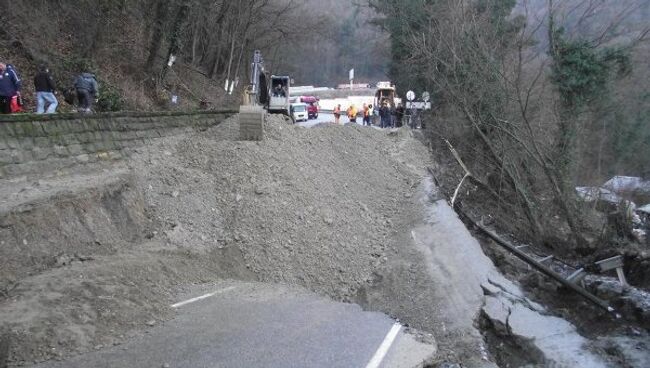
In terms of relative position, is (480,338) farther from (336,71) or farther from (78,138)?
(336,71)

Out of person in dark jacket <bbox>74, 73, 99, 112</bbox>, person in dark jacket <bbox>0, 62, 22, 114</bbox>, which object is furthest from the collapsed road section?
person in dark jacket <bbox>0, 62, 22, 114</bbox>

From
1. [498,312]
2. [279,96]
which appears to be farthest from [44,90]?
[279,96]

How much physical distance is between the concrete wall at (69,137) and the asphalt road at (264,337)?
12.2ft

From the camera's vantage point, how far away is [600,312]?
10.5 m

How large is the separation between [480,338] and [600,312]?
3877 millimetres

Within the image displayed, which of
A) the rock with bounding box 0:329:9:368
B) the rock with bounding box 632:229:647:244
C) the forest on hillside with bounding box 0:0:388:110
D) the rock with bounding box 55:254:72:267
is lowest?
the rock with bounding box 632:229:647:244

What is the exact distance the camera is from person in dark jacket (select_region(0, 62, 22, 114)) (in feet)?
35.4

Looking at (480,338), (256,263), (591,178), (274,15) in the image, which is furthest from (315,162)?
(274,15)

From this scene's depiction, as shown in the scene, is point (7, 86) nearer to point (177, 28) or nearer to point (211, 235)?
point (211, 235)

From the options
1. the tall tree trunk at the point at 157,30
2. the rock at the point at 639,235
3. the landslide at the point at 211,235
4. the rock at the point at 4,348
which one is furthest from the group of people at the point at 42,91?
the rock at the point at 639,235

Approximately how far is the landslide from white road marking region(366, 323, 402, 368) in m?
1.33

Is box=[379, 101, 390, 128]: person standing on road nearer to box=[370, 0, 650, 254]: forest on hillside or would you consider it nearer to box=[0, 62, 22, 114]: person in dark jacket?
box=[370, 0, 650, 254]: forest on hillside

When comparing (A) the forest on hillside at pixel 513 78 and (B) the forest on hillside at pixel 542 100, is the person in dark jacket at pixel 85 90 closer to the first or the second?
(A) the forest on hillside at pixel 513 78

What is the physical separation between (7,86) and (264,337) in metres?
7.96
